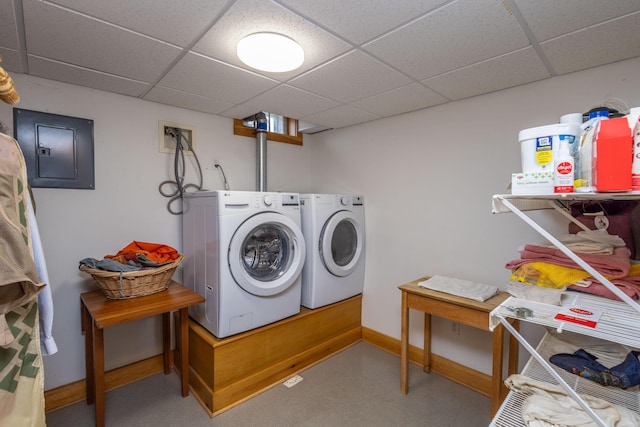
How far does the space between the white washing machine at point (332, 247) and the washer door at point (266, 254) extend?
7.6 inches

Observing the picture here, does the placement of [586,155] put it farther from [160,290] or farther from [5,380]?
[160,290]

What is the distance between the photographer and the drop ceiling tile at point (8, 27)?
1147 millimetres

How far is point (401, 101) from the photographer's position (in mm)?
2191

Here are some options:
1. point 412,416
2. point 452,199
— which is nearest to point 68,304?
point 412,416

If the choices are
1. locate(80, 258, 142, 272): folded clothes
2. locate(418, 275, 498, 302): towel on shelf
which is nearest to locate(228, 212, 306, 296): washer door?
locate(80, 258, 142, 272): folded clothes

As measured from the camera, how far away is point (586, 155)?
82 centimetres

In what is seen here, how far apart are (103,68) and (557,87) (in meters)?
2.61

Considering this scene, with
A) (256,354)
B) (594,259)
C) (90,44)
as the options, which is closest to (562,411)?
(594,259)

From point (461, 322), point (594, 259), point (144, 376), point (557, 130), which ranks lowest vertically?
point (144, 376)

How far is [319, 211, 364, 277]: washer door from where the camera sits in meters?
2.42

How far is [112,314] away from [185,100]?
1.51 m

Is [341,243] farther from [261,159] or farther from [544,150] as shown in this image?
[544,150]

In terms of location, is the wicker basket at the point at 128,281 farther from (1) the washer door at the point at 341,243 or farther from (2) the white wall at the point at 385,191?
(1) the washer door at the point at 341,243

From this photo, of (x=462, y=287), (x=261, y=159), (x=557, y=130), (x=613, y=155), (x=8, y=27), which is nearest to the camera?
(x=613, y=155)
